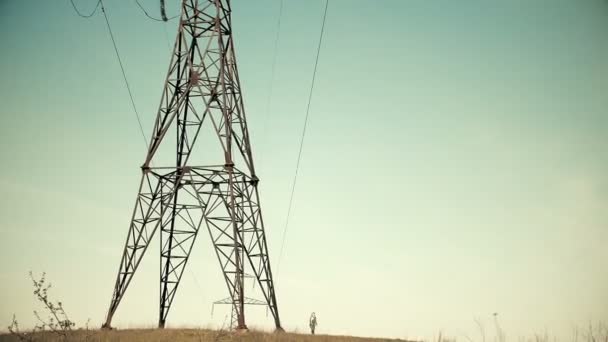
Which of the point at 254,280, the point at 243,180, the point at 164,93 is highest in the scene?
the point at 164,93

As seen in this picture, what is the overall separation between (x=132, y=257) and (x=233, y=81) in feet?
22.1

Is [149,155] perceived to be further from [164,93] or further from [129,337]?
[129,337]

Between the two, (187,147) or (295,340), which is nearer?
(295,340)

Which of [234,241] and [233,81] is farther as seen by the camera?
[233,81]

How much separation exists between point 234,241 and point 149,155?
14.7 ft

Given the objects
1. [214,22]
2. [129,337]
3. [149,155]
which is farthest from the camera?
[214,22]

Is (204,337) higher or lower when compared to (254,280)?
lower

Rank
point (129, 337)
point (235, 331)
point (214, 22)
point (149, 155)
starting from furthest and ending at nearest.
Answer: point (214, 22) < point (149, 155) < point (235, 331) < point (129, 337)

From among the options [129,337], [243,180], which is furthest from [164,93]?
[129,337]

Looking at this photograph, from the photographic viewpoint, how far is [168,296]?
1348cm

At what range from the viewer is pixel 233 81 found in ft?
45.4

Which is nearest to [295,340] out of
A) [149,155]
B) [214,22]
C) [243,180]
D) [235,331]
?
[235,331]

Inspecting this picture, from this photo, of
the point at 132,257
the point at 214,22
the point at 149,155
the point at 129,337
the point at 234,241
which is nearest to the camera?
the point at 129,337

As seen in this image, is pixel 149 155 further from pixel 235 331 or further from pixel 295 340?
pixel 295 340
